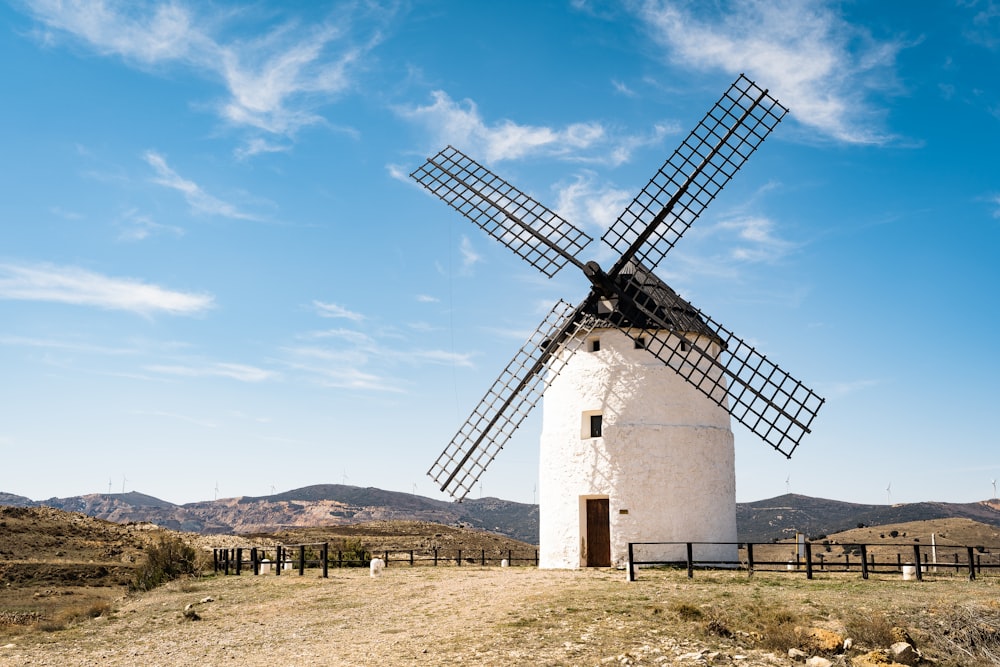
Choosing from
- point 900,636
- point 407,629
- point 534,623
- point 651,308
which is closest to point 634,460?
point 651,308

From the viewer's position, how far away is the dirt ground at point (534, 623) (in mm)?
13008

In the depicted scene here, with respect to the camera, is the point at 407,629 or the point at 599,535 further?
Result: the point at 599,535

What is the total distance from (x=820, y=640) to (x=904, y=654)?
3.90 ft

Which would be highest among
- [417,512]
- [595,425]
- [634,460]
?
[595,425]

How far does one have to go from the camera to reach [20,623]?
18672mm

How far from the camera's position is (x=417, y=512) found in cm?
15725

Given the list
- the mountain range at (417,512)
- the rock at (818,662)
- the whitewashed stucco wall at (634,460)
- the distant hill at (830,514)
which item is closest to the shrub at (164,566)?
the whitewashed stucco wall at (634,460)

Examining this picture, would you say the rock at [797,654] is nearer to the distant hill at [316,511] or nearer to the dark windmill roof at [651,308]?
the dark windmill roof at [651,308]

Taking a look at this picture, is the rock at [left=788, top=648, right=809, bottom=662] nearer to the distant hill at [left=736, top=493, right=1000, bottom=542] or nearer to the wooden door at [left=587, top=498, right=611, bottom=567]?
the wooden door at [left=587, top=498, right=611, bottom=567]

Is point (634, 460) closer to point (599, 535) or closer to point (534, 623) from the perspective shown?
point (599, 535)

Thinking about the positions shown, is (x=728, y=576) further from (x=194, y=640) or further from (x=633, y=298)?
(x=194, y=640)

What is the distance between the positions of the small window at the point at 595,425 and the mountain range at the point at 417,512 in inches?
3029

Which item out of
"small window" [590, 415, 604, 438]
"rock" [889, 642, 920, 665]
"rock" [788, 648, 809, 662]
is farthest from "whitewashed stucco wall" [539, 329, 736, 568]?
"rock" [889, 642, 920, 665]

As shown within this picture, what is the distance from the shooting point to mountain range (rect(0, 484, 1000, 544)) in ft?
368
